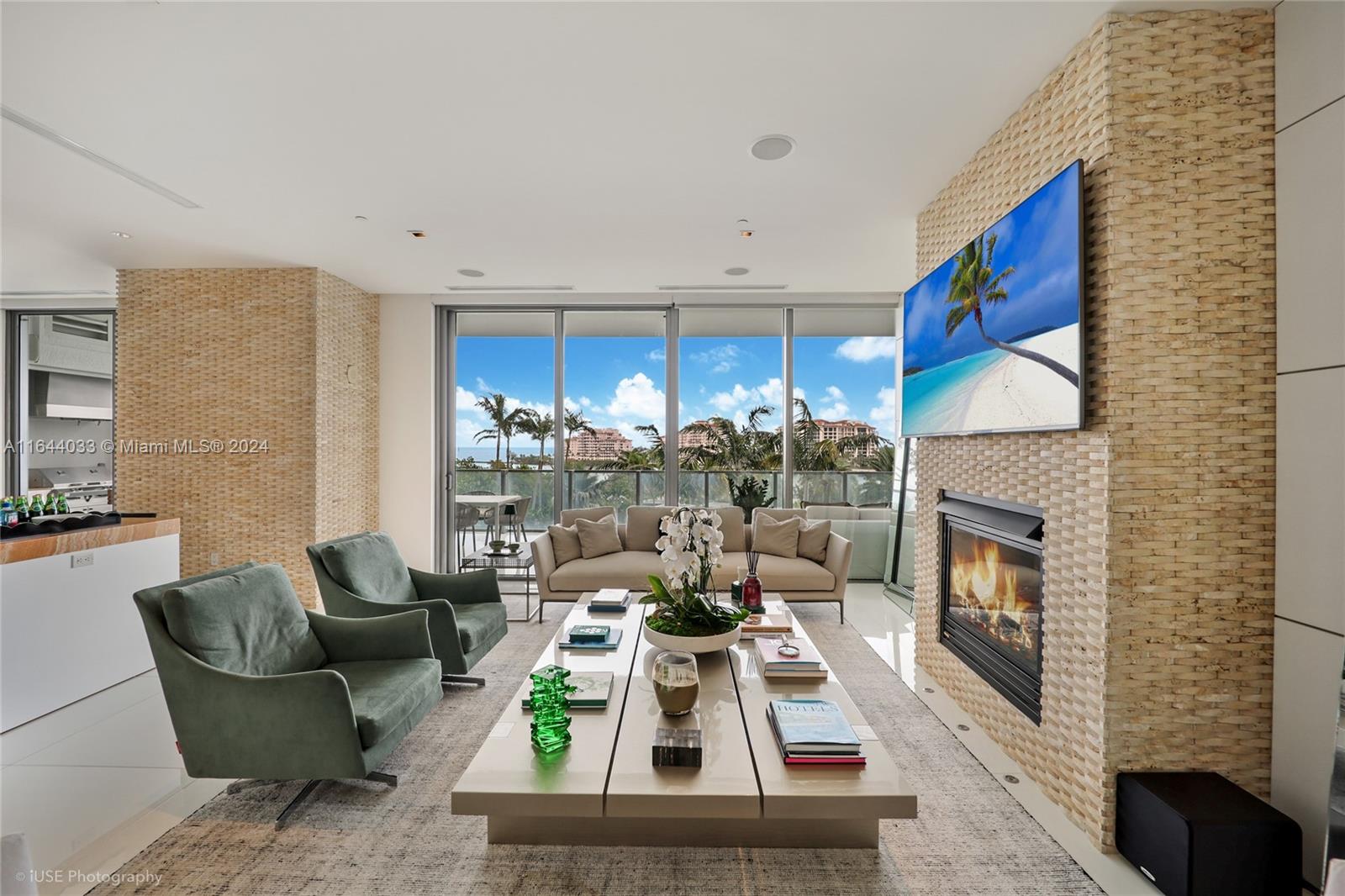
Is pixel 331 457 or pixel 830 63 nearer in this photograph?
pixel 830 63

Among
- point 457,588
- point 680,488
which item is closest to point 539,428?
point 680,488

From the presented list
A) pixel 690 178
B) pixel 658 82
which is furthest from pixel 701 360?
pixel 658 82

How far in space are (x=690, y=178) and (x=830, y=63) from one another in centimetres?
114

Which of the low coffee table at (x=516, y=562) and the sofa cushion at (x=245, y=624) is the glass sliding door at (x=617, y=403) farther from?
the sofa cushion at (x=245, y=624)

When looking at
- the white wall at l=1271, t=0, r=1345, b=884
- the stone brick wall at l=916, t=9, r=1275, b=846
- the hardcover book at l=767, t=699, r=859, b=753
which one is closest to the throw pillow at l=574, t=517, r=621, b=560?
the hardcover book at l=767, t=699, r=859, b=753

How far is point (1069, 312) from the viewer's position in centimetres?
216

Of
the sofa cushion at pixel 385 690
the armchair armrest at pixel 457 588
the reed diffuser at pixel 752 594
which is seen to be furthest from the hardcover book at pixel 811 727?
the armchair armrest at pixel 457 588

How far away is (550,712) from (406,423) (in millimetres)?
4909

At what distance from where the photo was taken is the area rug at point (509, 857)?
1883 millimetres

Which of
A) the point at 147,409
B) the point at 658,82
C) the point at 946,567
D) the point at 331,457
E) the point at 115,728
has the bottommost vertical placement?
the point at 115,728

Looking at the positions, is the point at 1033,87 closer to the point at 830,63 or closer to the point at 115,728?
the point at 830,63

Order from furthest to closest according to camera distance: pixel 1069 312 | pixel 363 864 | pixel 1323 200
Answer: pixel 1069 312 < pixel 363 864 < pixel 1323 200

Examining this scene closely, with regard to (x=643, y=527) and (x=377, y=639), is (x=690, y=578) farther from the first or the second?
A: (x=643, y=527)

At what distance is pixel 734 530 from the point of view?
5391mm
